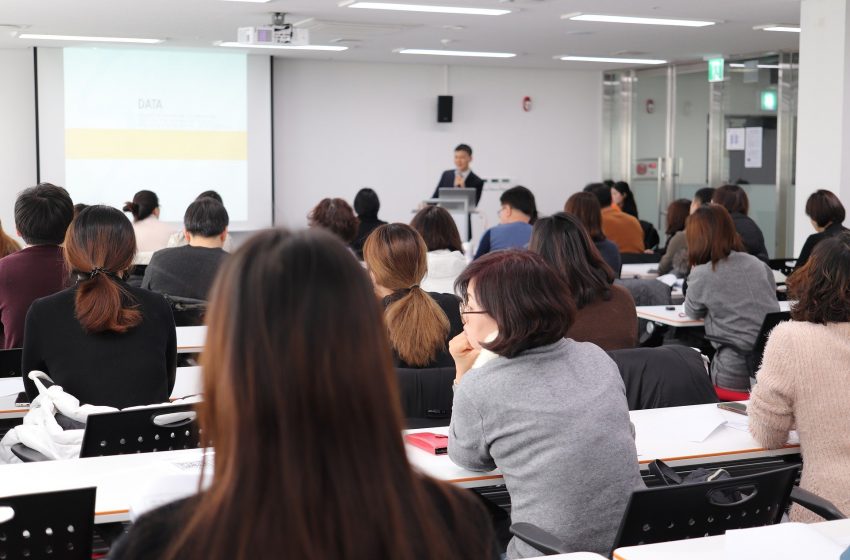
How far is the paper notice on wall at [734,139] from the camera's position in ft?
40.0

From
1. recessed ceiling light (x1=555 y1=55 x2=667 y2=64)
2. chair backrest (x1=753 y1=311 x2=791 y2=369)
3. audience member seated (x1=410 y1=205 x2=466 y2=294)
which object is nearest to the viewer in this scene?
chair backrest (x1=753 y1=311 x2=791 y2=369)

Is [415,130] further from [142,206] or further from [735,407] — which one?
[735,407]

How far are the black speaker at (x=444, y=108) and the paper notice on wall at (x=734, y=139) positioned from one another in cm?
373

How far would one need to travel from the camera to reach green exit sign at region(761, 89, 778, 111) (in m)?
11.7

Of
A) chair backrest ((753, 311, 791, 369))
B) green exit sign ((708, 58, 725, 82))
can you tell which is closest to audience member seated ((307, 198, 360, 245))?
chair backrest ((753, 311, 791, 369))

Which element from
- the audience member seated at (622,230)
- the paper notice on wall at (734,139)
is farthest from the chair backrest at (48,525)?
the paper notice on wall at (734,139)

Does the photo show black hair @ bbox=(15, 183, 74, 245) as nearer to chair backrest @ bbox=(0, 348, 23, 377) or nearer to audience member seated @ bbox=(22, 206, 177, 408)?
chair backrest @ bbox=(0, 348, 23, 377)

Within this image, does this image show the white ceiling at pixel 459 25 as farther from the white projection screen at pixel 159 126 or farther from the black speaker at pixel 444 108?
the black speaker at pixel 444 108

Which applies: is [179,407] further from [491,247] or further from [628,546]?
[491,247]

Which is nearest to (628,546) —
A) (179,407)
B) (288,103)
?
(179,407)

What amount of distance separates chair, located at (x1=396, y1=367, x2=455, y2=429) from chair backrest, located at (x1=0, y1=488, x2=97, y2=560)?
1.47 m

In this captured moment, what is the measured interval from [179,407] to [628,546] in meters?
1.38

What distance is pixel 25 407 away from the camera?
3641 millimetres

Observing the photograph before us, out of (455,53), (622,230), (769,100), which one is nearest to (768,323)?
(622,230)
